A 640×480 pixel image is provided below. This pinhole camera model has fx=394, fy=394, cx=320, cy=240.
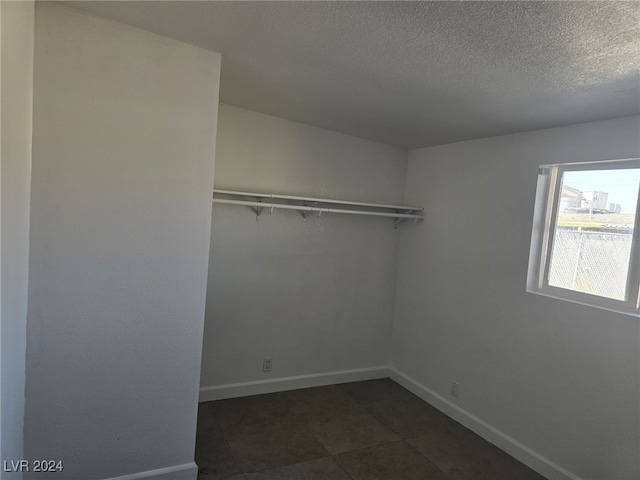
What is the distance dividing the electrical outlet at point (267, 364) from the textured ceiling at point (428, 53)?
6.92 feet

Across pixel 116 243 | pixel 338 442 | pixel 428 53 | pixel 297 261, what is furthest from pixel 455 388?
pixel 116 243

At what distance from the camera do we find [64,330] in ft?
5.96

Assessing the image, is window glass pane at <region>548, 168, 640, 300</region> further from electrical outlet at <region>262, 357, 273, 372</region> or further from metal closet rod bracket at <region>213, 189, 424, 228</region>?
electrical outlet at <region>262, 357, 273, 372</region>

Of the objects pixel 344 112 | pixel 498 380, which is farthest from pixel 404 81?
pixel 498 380

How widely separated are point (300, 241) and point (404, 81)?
169 centimetres

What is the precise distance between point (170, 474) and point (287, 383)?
1477mm

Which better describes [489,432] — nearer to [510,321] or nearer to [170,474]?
[510,321]

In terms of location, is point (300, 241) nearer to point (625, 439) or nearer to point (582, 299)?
point (582, 299)

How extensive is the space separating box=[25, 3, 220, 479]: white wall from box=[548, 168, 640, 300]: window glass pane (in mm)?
2314

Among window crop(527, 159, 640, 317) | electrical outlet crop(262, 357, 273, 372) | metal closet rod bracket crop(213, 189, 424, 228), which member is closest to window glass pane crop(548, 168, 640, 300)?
window crop(527, 159, 640, 317)

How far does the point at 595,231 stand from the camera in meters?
2.47

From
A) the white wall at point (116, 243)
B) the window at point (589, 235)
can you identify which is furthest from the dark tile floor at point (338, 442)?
the window at point (589, 235)

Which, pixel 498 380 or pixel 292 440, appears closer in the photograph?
pixel 292 440

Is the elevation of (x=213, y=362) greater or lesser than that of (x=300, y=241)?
lesser
